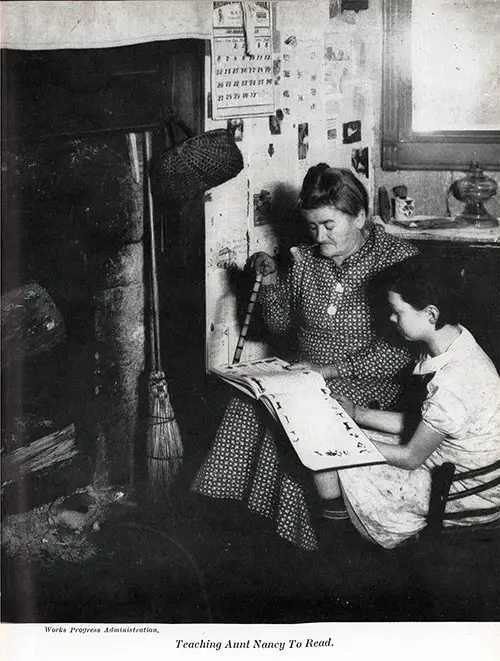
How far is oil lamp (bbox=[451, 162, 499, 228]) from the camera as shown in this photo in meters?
3.05

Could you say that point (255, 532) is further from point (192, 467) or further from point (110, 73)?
point (110, 73)

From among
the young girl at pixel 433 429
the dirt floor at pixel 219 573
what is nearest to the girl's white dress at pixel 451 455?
the young girl at pixel 433 429

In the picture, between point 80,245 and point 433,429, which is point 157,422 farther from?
point 433,429

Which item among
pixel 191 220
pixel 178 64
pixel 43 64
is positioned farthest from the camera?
pixel 191 220

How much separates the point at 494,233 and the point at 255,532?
53.6 inches

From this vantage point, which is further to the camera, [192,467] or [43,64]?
[192,467]

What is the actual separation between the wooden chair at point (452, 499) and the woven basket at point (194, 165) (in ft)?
3.32

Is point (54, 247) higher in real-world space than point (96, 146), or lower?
lower

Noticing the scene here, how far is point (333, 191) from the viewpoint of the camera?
2.42m

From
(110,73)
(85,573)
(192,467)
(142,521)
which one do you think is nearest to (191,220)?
(110,73)

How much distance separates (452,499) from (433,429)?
186 millimetres

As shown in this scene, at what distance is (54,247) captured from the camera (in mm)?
2221

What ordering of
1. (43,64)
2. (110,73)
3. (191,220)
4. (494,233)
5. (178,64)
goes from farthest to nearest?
(494,233), (191,220), (178,64), (110,73), (43,64)

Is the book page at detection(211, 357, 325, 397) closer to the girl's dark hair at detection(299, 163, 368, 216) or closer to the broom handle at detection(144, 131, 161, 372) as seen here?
the broom handle at detection(144, 131, 161, 372)
